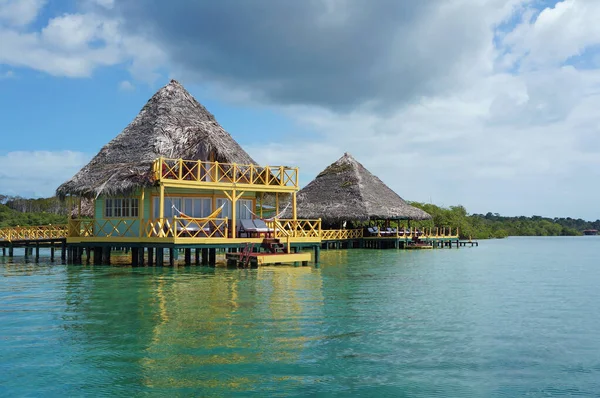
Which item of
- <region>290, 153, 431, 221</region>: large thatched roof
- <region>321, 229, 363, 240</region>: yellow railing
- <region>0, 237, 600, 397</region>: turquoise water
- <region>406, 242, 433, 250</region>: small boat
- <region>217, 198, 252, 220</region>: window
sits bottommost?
<region>0, 237, 600, 397</region>: turquoise water

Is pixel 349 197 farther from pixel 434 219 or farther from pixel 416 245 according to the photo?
pixel 434 219

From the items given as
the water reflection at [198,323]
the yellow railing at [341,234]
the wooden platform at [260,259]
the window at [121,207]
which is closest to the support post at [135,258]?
the window at [121,207]

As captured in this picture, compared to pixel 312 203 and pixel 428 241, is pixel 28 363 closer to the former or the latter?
pixel 312 203

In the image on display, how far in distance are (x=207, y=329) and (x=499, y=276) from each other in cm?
1482

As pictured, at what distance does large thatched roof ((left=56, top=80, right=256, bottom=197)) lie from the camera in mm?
23131

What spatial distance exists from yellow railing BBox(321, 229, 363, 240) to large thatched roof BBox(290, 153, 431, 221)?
1021 millimetres

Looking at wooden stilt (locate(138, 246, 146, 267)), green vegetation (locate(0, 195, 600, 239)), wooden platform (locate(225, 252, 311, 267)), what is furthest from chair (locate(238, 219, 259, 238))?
green vegetation (locate(0, 195, 600, 239))

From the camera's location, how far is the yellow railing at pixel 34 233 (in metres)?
27.7

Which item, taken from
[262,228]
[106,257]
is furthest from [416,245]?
[106,257]

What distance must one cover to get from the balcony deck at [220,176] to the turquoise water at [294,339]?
542 cm

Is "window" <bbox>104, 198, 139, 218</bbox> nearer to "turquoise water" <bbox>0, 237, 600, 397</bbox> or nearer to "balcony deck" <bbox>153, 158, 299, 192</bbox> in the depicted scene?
"balcony deck" <bbox>153, 158, 299, 192</bbox>

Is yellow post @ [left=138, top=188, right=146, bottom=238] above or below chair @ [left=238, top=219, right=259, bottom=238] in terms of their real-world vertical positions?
above

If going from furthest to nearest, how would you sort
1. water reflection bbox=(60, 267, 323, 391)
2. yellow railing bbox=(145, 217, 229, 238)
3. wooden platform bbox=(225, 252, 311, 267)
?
Answer: wooden platform bbox=(225, 252, 311, 267) → yellow railing bbox=(145, 217, 229, 238) → water reflection bbox=(60, 267, 323, 391)

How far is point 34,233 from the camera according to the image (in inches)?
1116
